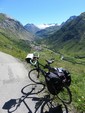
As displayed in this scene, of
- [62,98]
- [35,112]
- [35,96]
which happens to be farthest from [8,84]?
[35,112]

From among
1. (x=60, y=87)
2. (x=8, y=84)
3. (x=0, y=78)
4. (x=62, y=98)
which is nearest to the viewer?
(x=60, y=87)

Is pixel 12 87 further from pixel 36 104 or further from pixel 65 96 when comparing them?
pixel 36 104

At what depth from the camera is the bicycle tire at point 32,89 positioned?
45.4 feet

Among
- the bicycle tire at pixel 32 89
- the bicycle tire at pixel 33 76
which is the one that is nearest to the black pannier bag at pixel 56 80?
the bicycle tire at pixel 32 89

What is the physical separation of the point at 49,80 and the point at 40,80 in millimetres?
4900

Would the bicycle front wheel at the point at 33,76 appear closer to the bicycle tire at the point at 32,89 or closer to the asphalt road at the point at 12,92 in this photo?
the asphalt road at the point at 12,92

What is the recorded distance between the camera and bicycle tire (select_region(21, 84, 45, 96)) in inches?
545

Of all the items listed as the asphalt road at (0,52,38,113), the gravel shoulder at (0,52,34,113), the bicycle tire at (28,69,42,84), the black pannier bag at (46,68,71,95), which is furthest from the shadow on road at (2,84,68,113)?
the bicycle tire at (28,69,42,84)

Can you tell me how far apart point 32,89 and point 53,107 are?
11.8 ft

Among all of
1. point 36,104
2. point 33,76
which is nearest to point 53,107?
point 36,104

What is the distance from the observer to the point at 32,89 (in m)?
14.5

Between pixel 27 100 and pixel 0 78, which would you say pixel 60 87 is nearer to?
pixel 27 100

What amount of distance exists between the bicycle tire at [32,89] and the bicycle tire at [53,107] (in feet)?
7.08

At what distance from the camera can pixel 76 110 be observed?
11.0 metres
